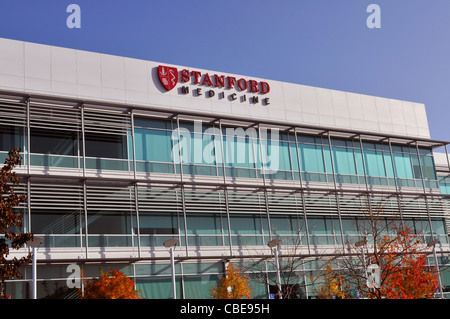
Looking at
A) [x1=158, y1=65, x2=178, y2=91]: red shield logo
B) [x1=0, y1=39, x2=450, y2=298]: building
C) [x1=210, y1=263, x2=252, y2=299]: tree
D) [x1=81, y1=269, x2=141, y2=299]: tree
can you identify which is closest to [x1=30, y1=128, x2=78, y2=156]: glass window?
[x1=0, y1=39, x2=450, y2=298]: building

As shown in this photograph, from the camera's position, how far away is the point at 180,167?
112ft

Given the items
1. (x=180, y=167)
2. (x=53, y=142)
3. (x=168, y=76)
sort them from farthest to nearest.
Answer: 1. (x=168, y=76)
2. (x=180, y=167)
3. (x=53, y=142)

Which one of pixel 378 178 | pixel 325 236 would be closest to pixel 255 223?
pixel 325 236

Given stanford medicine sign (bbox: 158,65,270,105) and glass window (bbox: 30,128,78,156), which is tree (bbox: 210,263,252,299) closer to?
glass window (bbox: 30,128,78,156)

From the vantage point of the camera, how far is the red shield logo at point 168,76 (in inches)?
1401

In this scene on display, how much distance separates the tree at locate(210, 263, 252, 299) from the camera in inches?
1241

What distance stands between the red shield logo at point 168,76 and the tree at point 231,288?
1182cm

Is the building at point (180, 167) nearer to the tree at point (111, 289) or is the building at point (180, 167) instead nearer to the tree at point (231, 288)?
the tree at point (231, 288)

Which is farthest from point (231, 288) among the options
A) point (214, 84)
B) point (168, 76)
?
point (168, 76)

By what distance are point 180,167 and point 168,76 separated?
5951 mm

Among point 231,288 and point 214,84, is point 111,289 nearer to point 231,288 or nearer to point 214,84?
point 231,288

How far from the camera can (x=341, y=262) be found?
38.5 metres

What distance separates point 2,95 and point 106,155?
632 centimetres

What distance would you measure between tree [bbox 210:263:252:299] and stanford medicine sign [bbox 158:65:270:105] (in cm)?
1157
